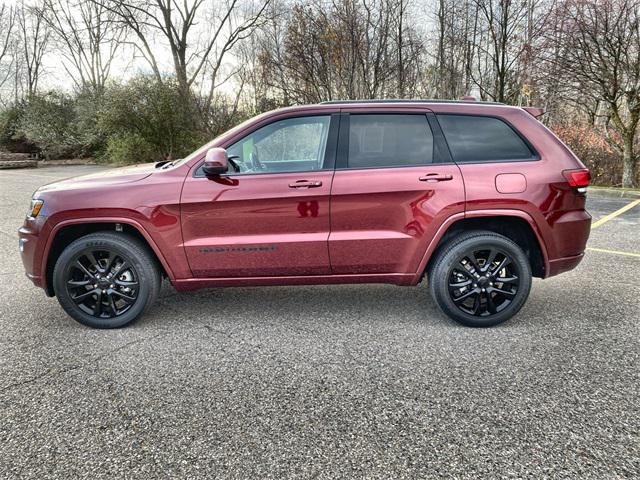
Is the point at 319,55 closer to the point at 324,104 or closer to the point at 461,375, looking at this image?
the point at 324,104

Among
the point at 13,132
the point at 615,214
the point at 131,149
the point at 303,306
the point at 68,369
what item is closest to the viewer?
the point at 68,369

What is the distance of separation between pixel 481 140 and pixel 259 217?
74.1 inches

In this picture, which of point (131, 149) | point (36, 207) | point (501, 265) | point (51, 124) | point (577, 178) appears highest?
point (51, 124)

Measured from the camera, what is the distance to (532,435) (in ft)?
7.30

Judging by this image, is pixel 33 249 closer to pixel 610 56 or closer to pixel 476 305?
pixel 476 305

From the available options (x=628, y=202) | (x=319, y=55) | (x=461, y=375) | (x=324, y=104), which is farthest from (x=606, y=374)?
(x=319, y=55)

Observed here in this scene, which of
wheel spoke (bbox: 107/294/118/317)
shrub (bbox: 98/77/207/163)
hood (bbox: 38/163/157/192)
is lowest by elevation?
wheel spoke (bbox: 107/294/118/317)

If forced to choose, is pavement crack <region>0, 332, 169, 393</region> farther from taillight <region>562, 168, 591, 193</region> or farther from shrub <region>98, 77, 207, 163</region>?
shrub <region>98, 77, 207, 163</region>

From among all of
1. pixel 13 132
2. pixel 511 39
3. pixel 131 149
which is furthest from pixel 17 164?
pixel 511 39

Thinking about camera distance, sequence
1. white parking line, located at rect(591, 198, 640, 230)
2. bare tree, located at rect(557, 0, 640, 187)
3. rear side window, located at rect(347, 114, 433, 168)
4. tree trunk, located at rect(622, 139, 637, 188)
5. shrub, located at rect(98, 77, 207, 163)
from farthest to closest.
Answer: shrub, located at rect(98, 77, 207, 163), tree trunk, located at rect(622, 139, 637, 188), bare tree, located at rect(557, 0, 640, 187), white parking line, located at rect(591, 198, 640, 230), rear side window, located at rect(347, 114, 433, 168)

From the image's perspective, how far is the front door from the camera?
341 cm

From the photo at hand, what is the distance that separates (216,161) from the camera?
3.19m

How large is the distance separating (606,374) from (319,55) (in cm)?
1672

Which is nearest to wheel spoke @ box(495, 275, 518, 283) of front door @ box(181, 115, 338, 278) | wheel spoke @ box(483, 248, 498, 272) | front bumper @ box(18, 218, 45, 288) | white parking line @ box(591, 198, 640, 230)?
wheel spoke @ box(483, 248, 498, 272)
